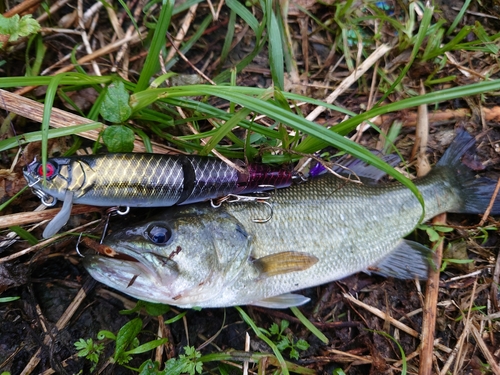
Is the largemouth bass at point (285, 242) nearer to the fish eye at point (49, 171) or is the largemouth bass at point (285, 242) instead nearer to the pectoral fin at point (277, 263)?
the pectoral fin at point (277, 263)

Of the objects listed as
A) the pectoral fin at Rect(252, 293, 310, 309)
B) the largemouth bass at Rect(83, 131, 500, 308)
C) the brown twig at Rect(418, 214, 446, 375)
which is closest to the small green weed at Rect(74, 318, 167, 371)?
the largemouth bass at Rect(83, 131, 500, 308)

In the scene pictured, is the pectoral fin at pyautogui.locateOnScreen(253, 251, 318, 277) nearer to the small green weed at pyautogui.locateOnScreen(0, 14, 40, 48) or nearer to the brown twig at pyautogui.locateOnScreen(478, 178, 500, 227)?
the brown twig at pyautogui.locateOnScreen(478, 178, 500, 227)

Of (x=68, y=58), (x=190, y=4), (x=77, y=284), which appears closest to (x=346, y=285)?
(x=77, y=284)

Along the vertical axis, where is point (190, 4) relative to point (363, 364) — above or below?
above

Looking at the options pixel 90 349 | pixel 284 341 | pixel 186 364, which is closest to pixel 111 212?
pixel 90 349

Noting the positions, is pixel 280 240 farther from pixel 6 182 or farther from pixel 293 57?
pixel 6 182

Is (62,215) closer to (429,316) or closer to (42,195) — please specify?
(42,195)

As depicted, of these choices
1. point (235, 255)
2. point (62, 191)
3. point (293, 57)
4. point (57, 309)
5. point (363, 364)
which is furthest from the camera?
point (293, 57)
